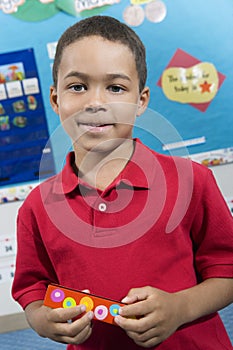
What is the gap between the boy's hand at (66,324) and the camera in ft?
1.75

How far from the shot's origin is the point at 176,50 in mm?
1755

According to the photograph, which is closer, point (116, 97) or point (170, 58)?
point (116, 97)

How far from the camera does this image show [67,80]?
583mm

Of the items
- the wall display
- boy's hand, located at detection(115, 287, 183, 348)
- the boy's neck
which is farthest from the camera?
the wall display

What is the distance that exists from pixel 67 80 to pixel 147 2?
49.3 inches

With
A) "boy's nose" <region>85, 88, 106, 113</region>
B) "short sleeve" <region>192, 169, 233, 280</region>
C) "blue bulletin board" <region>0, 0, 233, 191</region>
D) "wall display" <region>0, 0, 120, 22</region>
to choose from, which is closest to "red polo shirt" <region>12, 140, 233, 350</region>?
"short sleeve" <region>192, 169, 233, 280</region>

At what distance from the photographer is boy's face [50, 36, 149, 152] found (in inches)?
22.4

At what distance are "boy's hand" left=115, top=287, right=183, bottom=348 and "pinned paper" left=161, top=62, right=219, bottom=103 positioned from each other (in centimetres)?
129

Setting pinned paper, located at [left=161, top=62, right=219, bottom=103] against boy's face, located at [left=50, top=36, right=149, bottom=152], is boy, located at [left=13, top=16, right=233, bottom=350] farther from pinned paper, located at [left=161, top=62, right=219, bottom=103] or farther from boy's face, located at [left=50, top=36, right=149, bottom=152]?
pinned paper, located at [left=161, top=62, right=219, bottom=103]

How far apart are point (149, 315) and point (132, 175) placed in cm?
18

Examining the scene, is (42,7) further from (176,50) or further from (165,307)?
(165,307)

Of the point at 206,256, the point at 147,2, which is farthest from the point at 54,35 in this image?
the point at 206,256

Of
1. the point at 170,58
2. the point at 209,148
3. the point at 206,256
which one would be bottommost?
the point at 209,148

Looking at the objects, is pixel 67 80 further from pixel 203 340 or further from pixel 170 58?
pixel 170 58
